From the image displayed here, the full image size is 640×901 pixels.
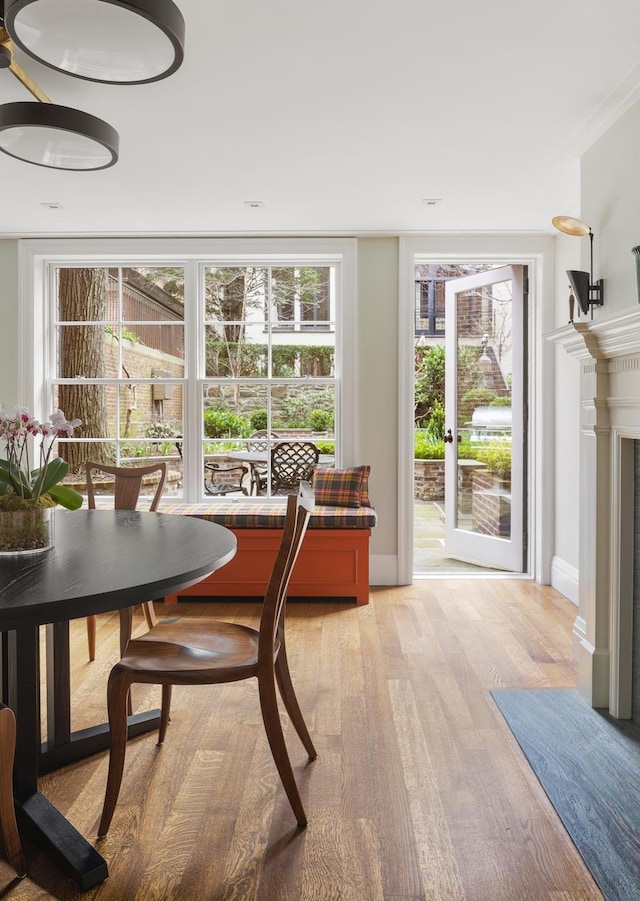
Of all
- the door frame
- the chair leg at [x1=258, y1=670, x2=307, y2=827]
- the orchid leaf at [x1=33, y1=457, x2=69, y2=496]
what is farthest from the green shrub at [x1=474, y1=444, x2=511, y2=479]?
the orchid leaf at [x1=33, y1=457, x2=69, y2=496]

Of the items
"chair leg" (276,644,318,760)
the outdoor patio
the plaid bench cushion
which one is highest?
the plaid bench cushion

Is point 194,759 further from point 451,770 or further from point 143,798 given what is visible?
point 451,770

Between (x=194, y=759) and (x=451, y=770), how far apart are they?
0.90 meters

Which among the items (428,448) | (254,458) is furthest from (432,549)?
(428,448)

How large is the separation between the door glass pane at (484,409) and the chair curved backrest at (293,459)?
1.31 m

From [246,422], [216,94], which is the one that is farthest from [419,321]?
[216,94]

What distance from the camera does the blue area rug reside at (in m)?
1.77

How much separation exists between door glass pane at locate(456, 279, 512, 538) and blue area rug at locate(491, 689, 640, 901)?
2.36 metres

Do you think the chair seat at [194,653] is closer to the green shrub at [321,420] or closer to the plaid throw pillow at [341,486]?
the plaid throw pillow at [341,486]

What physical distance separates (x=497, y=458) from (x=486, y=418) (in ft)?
1.09

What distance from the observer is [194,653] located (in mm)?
1982

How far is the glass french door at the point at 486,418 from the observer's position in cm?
490

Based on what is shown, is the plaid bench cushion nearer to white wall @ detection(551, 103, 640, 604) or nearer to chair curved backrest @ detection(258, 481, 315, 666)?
white wall @ detection(551, 103, 640, 604)

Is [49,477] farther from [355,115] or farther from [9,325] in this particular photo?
[9,325]
